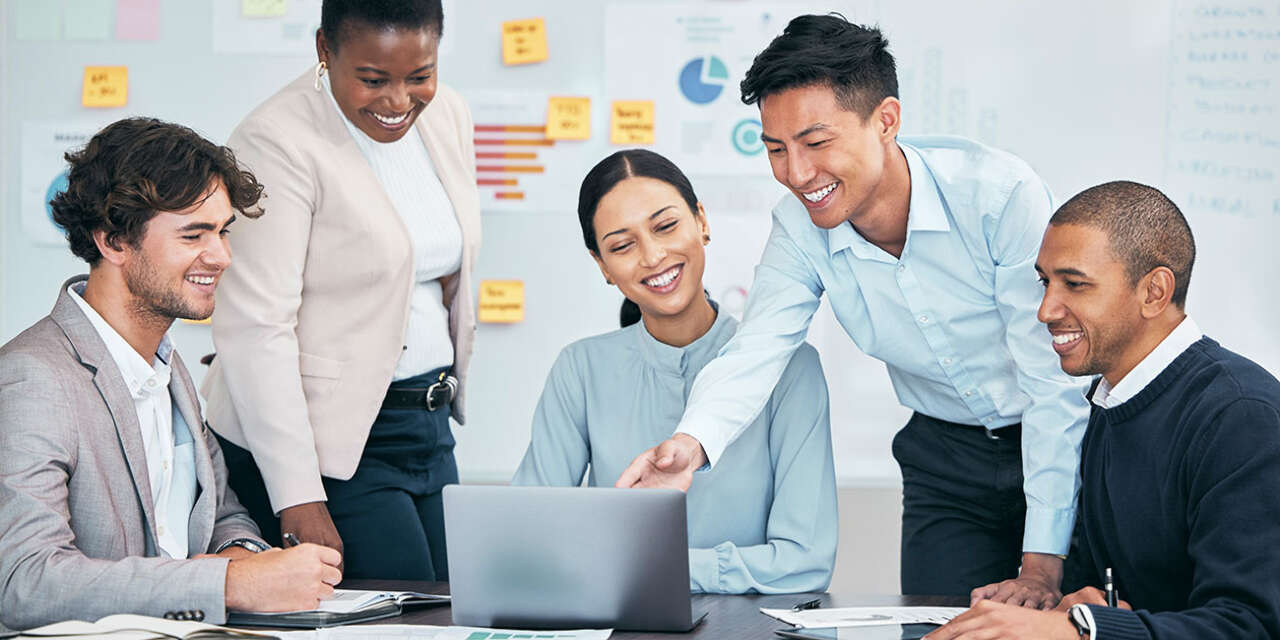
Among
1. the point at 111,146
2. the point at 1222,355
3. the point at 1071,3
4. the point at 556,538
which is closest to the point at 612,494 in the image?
the point at 556,538

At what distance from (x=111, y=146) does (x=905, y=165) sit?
1292 mm

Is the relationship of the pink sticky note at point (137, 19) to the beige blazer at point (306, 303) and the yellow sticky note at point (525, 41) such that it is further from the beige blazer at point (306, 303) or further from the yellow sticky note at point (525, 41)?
the beige blazer at point (306, 303)

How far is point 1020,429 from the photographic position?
6.88 feet

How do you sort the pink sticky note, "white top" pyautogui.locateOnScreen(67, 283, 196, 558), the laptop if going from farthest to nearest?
1. the pink sticky note
2. "white top" pyautogui.locateOnScreen(67, 283, 196, 558)
3. the laptop

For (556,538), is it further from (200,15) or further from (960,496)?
(200,15)

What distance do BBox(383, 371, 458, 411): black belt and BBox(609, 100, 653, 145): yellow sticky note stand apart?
1.15m

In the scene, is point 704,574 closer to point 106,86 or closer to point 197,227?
point 197,227

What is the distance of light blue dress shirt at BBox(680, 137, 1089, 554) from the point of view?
1.87 meters

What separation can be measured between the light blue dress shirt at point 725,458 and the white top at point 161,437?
1.87ft

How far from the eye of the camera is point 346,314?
7.15 ft

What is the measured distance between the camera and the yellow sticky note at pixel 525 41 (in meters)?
3.21

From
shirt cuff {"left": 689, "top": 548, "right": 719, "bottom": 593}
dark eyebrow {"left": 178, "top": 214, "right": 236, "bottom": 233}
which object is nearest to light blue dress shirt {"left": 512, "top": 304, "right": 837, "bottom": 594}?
shirt cuff {"left": 689, "top": 548, "right": 719, "bottom": 593}

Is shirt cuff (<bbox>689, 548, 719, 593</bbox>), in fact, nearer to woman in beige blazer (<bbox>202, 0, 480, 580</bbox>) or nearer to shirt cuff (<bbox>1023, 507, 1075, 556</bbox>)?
shirt cuff (<bbox>1023, 507, 1075, 556</bbox>)

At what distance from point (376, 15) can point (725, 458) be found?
1.00 meters
